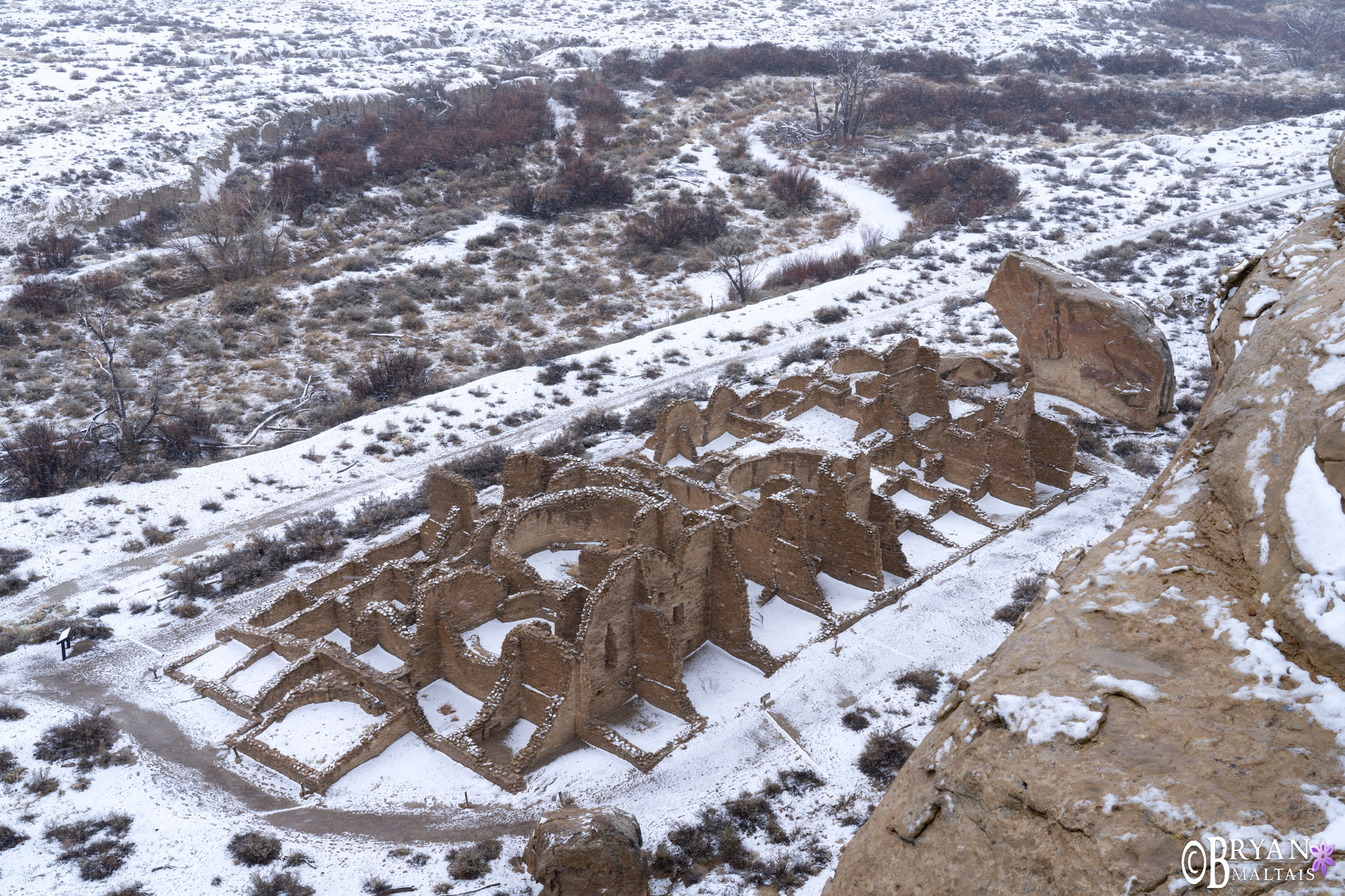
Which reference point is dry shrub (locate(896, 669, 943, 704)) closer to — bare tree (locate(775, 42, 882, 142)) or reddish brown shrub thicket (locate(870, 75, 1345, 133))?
bare tree (locate(775, 42, 882, 142))

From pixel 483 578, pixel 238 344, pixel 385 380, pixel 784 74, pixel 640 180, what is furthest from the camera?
pixel 784 74

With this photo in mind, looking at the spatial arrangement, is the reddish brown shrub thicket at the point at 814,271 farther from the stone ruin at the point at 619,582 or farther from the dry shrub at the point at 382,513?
the dry shrub at the point at 382,513

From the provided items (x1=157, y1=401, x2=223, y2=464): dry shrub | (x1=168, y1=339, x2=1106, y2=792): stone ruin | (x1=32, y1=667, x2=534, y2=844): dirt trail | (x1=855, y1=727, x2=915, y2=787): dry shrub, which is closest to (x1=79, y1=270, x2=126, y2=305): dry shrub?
(x1=157, y1=401, x2=223, y2=464): dry shrub

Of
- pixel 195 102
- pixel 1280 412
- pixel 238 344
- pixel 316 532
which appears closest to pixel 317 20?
pixel 195 102

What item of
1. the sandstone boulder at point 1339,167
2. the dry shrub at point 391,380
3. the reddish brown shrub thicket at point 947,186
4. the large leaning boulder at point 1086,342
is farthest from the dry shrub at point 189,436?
the reddish brown shrub thicket at point 947,186

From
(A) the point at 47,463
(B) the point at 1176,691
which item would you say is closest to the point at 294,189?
(A) the point at 47,463

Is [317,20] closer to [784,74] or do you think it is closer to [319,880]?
[784,74]
